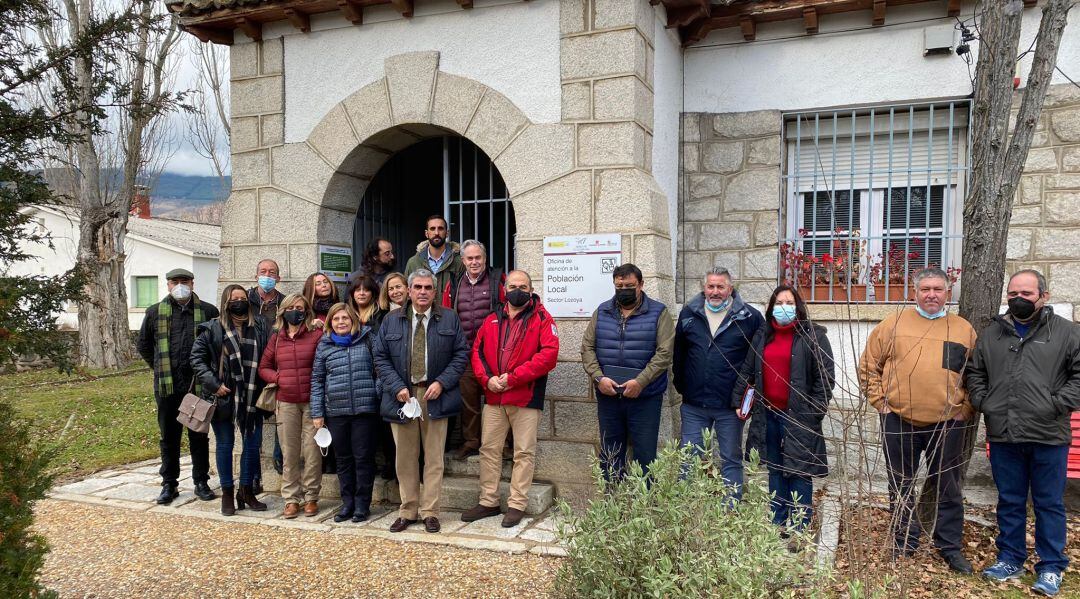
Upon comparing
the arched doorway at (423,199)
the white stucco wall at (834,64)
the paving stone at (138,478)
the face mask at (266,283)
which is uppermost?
the white stucco wall at (834,64)

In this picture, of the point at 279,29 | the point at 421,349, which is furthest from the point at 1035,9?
the point at 279,29

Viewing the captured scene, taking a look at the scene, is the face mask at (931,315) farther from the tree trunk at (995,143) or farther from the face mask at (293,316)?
the face mask at (293,316)

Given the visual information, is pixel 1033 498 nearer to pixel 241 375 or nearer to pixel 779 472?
pixel 779 472

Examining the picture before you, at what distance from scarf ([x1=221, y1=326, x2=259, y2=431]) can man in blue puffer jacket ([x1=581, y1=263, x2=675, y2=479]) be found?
101 inches

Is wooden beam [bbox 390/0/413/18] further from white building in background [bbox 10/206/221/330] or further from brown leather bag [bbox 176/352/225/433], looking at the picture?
white building in background [bbox 10/206/221/330]

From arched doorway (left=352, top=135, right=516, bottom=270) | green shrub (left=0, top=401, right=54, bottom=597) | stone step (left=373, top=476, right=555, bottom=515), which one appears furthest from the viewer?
arched doorway (left=352, top=135, right=516, bottom=270)

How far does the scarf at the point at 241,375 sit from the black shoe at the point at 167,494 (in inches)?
37.2

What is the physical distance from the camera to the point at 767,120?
6320mm

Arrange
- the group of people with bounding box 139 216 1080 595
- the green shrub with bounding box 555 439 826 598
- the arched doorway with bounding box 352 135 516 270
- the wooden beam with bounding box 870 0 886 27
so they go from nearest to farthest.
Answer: the green shrub with bounding box 555 439 826 598 → the group of people with bounding box 139 216 1080 595 → the wooden beam with bounding box 870 0 886 27 → the arched doorway with bounding box 352 135 516 270

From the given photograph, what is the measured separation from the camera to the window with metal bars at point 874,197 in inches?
239

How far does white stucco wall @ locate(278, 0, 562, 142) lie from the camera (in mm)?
5762

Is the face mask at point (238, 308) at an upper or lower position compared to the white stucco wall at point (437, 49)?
lower

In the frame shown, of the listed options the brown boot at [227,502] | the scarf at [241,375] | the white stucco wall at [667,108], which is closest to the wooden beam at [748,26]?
the white stucco wall at [667,108]

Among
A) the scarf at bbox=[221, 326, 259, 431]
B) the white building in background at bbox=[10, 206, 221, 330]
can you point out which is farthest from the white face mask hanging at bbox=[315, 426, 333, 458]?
the white building in background at bbox=[10, 206, 221, 330]
